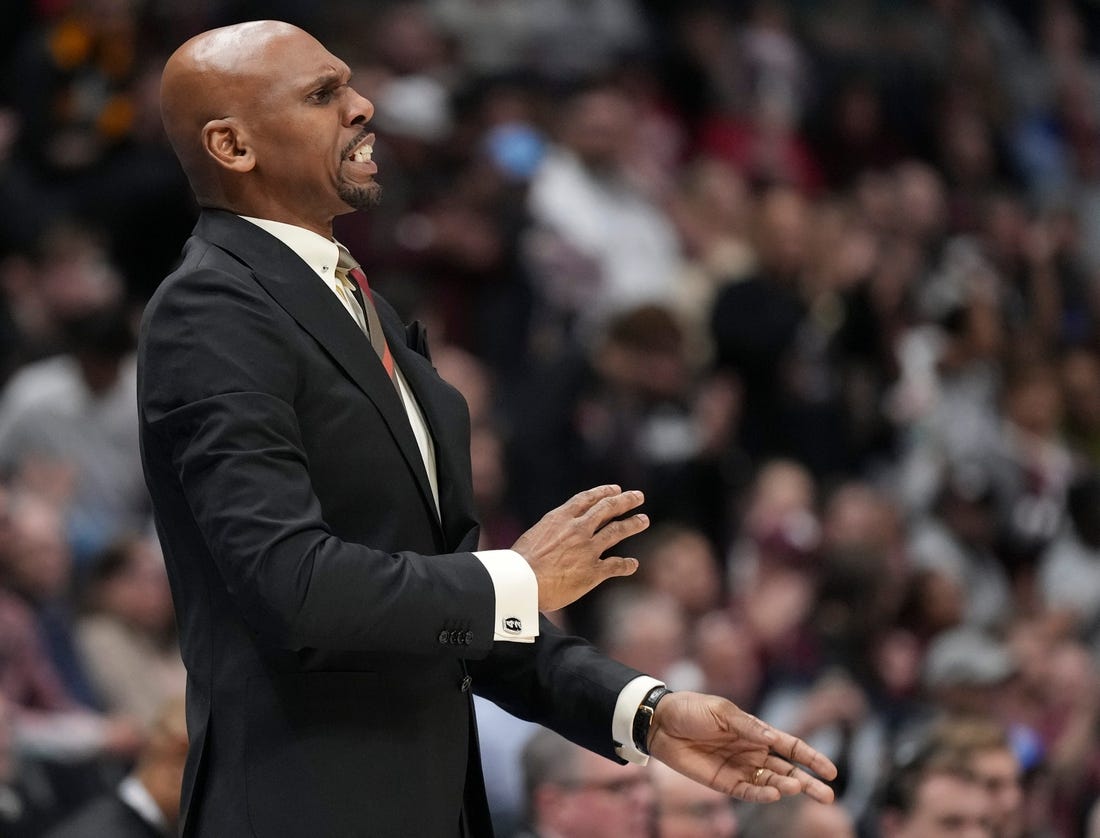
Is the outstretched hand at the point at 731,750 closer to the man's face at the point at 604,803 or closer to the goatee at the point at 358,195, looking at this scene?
the goatee at the point at 358,195

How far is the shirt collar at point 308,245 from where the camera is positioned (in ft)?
7.52

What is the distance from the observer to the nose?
2314 mm

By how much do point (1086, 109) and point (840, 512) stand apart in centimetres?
530

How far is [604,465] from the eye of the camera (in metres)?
6.85

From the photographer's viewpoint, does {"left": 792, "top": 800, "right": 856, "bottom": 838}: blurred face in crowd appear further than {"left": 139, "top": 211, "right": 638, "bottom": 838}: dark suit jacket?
Yes

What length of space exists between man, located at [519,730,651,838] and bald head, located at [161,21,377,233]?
200 cm

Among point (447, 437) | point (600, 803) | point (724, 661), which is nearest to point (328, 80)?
point (447, 437)

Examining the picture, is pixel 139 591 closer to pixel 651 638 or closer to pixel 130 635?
pixel 130 635

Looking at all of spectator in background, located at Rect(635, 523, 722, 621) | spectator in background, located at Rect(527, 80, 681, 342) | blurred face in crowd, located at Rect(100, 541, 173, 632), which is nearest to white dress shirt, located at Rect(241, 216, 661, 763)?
Answer: blurred face in crowd, located at Rect(100, 541, 173, 632)

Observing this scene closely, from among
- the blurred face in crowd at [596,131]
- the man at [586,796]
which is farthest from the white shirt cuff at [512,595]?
the blurred face in crowd at [596,131]

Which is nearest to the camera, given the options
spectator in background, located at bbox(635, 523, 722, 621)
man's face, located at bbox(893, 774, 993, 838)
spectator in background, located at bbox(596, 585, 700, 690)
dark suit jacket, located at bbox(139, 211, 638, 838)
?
dark suit jacket, located at bbox(139, 211, 638, 838)

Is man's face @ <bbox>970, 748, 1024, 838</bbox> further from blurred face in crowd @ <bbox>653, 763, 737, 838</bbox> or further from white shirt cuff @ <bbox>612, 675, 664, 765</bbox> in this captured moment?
white shirt cuff @ <bbox>612, 675, 664, 765</bbox>

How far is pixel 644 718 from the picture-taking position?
241 cm

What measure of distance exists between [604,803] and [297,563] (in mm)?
2187
